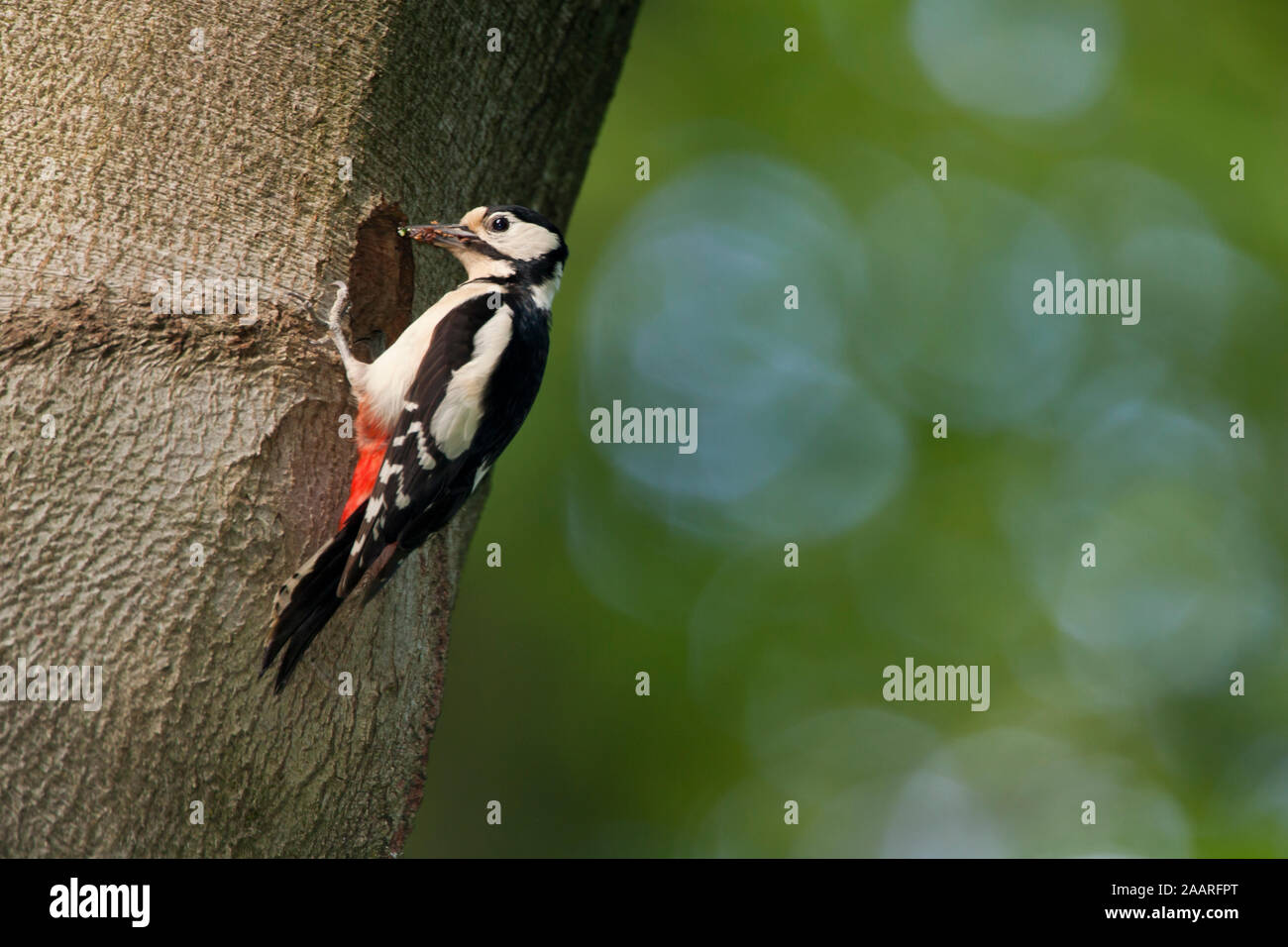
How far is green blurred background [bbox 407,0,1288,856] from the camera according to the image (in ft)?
20.5

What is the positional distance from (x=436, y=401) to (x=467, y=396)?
0.10 metres

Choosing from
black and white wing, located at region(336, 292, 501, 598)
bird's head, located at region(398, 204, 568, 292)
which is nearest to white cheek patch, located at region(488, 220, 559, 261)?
bird's head, located at region(398, 204, 568, 292)

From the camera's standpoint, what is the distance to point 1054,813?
6.30 m

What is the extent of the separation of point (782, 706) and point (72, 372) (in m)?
4.77

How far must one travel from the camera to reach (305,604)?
2.35 meters

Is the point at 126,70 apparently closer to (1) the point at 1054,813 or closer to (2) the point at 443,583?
(2) the point at 443,583

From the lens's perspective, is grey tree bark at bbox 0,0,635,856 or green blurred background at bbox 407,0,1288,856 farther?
green blurred background at bbox 407,0,1288,856

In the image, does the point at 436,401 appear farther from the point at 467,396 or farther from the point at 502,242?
the point at 502,242

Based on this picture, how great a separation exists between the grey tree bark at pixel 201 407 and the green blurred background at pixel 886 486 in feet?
11.7

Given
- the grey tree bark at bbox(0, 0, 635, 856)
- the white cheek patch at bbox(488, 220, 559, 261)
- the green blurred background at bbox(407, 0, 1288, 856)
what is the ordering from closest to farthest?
the grey tree bark at bbox(0, 0, 635, 856), the white cheek patch at bbox(488, 220, 559, 261), the green blurred background at bbox(407, 0, 1288, 856)

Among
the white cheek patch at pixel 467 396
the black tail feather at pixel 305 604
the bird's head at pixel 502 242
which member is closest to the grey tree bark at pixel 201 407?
the black tail feather at pixel 305 604

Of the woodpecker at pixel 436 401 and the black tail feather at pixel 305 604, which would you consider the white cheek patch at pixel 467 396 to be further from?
the black tail feather at pixel 305 604

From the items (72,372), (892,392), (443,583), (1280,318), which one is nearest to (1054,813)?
(892,392)

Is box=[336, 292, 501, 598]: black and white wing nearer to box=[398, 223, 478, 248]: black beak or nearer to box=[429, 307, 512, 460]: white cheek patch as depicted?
box=[429, 307, 512, 460]: white cheek patch
